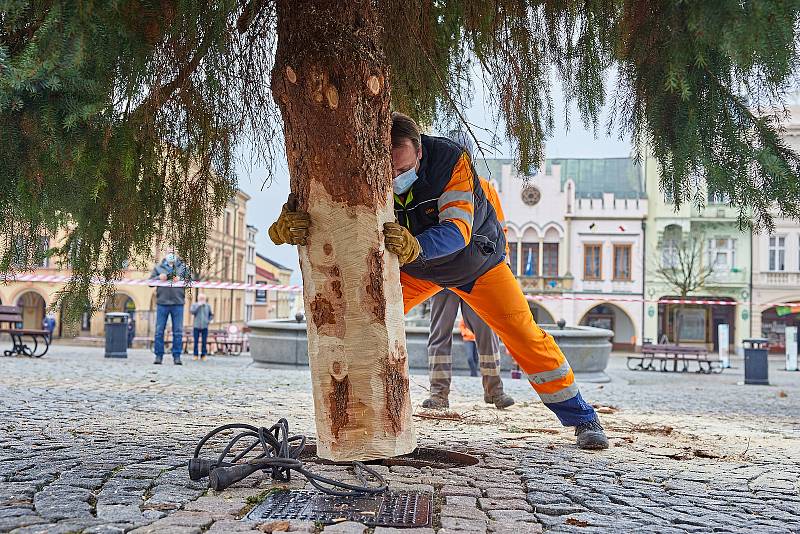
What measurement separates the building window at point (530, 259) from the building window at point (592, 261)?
271 cm

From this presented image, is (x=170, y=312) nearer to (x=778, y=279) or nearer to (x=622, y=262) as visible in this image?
(x=622, y=262)

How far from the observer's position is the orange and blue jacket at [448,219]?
3969mm

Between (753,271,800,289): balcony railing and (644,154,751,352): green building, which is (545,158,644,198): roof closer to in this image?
(644,154,751,352): green building

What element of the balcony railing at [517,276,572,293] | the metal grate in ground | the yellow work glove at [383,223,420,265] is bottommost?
the metal grate in ground

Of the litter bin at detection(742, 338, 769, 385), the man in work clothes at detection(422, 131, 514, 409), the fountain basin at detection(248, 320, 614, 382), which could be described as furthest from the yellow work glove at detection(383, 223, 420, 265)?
the litter bin at detection(742, 338, 769, 385)

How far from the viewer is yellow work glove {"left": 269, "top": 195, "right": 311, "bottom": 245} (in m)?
3.63

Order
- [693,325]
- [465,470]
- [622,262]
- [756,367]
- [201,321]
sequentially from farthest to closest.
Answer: [622,262]
[693,325]
[201,321]
[756,367]
[465,470]

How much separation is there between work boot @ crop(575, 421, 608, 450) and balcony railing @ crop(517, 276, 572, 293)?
139 ft

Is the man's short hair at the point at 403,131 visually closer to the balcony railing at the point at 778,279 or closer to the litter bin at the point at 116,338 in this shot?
the litter bin at the point at 116,338

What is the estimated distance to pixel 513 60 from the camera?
15.3ft

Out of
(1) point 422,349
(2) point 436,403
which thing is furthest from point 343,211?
(1) point 422,349

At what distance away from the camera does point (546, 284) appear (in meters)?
47.5

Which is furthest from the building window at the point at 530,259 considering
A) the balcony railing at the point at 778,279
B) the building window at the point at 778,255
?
the building window at the point at 778,255

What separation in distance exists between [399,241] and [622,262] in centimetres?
4551
